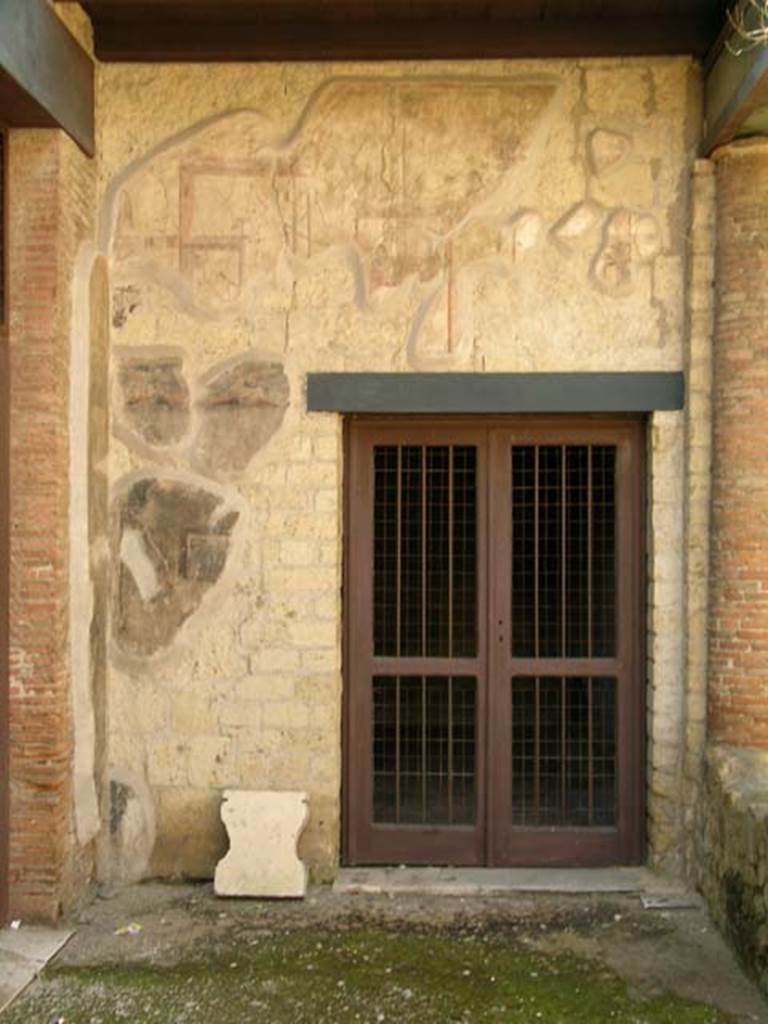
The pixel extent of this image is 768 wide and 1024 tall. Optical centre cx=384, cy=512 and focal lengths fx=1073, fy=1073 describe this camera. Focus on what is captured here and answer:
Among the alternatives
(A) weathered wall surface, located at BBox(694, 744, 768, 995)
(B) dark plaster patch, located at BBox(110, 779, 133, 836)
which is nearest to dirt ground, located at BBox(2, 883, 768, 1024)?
(A) weathered wall surface, located at BBox(694, 744, 768, 995)

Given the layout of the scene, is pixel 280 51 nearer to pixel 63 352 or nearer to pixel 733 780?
pixel 63 352

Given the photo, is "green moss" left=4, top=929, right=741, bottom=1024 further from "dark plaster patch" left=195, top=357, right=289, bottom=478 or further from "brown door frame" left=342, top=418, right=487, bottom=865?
"dark plaster patch" left=195, top=357, right=289, bottom=478

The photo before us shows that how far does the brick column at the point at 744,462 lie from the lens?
204 inches

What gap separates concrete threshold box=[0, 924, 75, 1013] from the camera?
4.34 meters

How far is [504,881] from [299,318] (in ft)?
10.0

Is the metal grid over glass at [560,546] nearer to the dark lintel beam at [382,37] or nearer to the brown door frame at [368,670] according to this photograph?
the brown door frame at [368,670]

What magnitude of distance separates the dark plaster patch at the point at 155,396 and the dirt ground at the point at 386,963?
2332 mm

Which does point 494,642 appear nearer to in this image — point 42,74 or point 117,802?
point 117,802

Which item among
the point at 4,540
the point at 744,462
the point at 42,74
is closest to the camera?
the point at 42,74

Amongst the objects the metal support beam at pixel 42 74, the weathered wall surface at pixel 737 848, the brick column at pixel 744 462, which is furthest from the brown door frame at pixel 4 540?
the brick column at pixel 744 462

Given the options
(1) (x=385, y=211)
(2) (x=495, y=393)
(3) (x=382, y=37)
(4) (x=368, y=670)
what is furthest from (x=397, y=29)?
(4) (x=368, y=670)

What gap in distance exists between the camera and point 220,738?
5.51 m

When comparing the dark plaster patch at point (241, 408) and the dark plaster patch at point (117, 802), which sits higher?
the dark plaster patch at point (241, 408)

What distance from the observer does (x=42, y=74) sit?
469 cm
